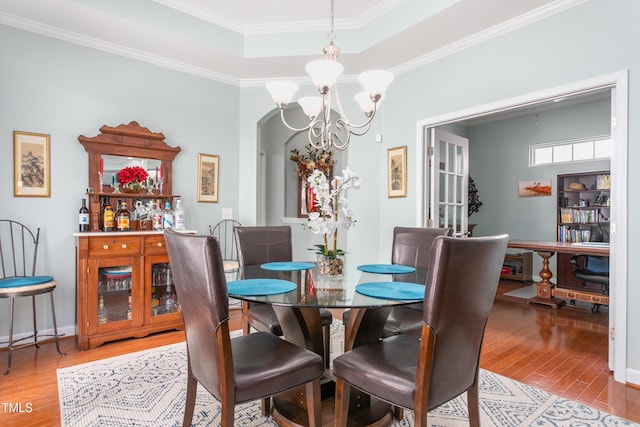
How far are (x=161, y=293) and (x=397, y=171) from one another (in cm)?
268

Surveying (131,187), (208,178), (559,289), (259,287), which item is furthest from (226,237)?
(559,289)

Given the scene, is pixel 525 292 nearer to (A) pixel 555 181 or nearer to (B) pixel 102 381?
(A) pixel 555 181

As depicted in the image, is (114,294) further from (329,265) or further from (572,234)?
(572,234)

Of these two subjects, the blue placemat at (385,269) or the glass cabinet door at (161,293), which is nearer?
the blue placemat at (385,269)

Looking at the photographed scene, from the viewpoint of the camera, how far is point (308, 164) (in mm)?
5559

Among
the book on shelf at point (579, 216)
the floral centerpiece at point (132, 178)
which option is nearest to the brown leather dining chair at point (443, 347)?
the floral centerpiece at point (132, 178)

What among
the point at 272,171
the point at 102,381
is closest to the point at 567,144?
the point at 272,171

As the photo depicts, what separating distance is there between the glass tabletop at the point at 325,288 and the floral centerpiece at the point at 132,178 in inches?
71.8

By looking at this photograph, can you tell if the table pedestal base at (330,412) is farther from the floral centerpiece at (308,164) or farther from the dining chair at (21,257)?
the floral centerpiece at (308,164)

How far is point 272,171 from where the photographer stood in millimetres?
5895

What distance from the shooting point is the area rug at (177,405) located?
193 cm

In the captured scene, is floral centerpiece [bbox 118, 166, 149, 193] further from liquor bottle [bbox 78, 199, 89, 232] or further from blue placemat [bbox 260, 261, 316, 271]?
blue placemat [bbox 260, 261, 316, 271]

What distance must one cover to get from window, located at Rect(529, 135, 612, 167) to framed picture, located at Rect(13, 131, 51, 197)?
21.8 ft

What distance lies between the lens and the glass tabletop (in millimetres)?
1534
